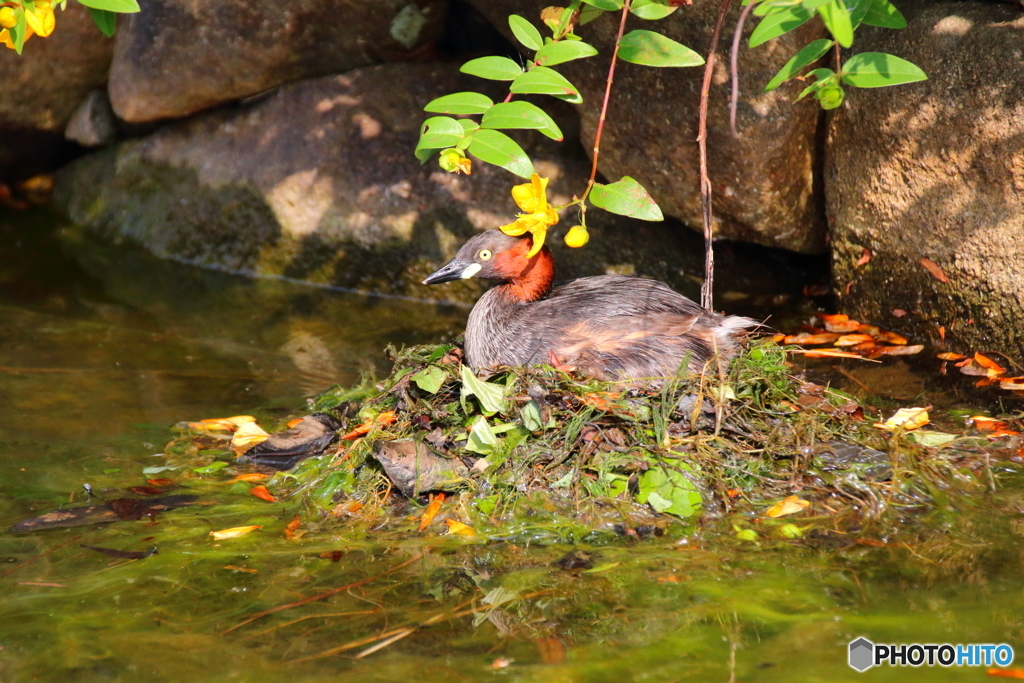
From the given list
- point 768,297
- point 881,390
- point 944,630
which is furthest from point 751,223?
point 944,630

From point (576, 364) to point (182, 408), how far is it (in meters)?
2.11

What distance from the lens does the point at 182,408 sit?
187 inches

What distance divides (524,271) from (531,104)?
1021mm

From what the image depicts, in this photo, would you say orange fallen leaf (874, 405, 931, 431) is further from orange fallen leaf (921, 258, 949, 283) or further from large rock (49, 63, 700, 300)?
large rock (49, 63, 700, 300)

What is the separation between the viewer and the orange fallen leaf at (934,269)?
4.86 meters

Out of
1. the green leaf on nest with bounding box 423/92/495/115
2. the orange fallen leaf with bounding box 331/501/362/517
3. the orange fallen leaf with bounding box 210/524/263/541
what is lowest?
the orange fallen leaf with bounding box 210/524/263/541

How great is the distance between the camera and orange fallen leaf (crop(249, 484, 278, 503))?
381 centimetres

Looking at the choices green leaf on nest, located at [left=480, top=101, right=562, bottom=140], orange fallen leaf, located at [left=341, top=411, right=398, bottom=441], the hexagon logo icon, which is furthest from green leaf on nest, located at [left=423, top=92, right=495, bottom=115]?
the hexagon logo icon

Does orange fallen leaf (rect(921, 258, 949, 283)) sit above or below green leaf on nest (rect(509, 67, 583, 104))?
below

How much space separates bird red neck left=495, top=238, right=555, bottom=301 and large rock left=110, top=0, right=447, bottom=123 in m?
3.10

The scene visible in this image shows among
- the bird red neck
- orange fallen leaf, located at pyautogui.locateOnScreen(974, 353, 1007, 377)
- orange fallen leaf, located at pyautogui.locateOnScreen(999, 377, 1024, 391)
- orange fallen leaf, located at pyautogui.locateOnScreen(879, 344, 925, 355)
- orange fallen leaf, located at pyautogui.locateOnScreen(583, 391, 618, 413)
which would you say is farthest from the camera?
orange fallen leaf, located at pyautogui.locateOnScreen(879, 344, 925, 355)

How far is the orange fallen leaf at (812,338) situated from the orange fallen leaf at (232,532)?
300cm

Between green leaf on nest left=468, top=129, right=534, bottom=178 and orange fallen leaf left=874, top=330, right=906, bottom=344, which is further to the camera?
orange fallen leaf left=874, top=330, right=906, bottom=344

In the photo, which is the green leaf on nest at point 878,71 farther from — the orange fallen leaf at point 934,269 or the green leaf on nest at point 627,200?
the orange fallen leaf at point 934,269
